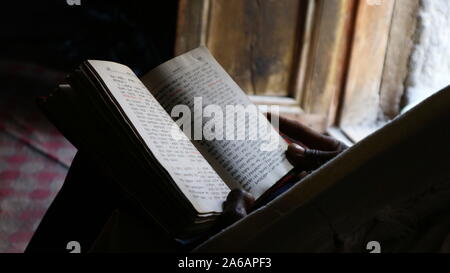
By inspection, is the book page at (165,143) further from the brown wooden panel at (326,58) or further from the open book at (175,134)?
the brown wooden panel at (326,58)

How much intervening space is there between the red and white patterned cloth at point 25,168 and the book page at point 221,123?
98 centimetres

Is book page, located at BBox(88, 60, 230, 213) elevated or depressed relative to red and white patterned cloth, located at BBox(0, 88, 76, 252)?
elevated

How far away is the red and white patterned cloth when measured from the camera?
1736mm

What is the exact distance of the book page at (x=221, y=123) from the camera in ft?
2.65

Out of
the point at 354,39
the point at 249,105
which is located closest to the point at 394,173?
the point at 249,105

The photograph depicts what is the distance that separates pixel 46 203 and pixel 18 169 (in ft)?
0.69

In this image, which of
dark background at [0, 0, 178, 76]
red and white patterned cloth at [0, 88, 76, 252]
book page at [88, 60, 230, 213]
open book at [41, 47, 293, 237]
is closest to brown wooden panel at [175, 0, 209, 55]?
dark background at [0, 0, 178, 76]

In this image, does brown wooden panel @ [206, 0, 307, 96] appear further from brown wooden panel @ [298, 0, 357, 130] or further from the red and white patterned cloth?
the red and white patterned cloth

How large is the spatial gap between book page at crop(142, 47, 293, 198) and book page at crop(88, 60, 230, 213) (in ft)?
0.19

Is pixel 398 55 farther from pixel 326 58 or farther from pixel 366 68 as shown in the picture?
pixel 326 58

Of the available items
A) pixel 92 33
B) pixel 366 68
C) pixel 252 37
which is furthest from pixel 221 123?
pixel 92 33

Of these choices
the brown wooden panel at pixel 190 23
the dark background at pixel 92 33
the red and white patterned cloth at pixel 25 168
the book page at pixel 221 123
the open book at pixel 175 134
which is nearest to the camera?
the open book at pixel 175 134

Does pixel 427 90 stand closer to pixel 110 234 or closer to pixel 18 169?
pixel 18 169

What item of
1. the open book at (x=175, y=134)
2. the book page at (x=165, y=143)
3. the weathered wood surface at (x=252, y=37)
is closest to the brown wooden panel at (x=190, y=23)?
the weathered wood surface at (x=252, y=37)
